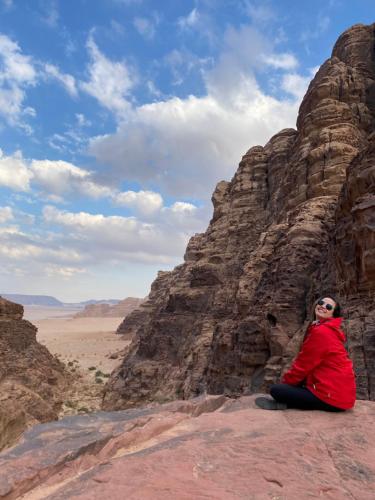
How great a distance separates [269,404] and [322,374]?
0.99 m

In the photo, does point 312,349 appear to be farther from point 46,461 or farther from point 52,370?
point 52,370

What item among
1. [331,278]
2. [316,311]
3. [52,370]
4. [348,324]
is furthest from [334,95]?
[52,370]

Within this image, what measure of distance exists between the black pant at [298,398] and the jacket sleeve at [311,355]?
11cm

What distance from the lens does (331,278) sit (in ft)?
38.5

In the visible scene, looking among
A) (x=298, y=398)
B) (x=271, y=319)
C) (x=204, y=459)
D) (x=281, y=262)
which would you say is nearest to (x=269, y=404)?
(x=298, y=398)

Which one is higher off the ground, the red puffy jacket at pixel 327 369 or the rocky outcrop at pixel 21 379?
the red puffy jacket at pixel 327 369

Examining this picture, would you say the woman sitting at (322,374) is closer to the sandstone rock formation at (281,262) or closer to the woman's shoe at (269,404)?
the woman's shoe at (269,404)

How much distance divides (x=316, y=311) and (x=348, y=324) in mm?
5103

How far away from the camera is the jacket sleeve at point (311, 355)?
4.65 m

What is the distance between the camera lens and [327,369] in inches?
183

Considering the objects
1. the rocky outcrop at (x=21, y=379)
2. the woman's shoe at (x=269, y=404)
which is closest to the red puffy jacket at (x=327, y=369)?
the woman's shoe at (x=269, y=404)

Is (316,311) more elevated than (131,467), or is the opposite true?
(316,311)

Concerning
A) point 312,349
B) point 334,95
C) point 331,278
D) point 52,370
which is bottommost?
point 52,370

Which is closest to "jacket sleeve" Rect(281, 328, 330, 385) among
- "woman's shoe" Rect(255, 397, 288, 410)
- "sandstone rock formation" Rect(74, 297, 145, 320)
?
"woman's shoe" Rect(255, 397, 288, 410)
